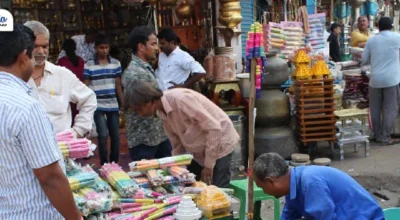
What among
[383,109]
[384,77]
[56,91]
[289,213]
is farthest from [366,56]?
[56,91]

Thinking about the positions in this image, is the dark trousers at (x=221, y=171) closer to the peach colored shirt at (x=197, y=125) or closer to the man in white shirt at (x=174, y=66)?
the peach colored shirt at (x=197, y=125)

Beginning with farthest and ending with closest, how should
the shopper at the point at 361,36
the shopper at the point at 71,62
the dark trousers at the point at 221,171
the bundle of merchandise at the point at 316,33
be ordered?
1. the shopper at the point at 361,36
2. the bundle of merchandise at the point at 316,33
3. the shopper at the point at 71,62
4. the dark trousers at the point at 221,171

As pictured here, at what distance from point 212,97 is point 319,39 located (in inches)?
93.6

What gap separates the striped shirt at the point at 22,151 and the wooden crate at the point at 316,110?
16.3 feet

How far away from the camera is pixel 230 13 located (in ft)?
22.1

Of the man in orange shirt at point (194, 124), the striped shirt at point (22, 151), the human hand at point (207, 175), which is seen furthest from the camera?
the human hand at point (207, 175)

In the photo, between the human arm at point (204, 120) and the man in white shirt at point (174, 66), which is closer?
the human arm at point (204, 120)

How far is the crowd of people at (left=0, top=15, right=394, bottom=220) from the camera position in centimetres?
206

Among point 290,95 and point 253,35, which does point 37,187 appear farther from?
point 290,95

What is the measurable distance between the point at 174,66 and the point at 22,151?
12.3 feet

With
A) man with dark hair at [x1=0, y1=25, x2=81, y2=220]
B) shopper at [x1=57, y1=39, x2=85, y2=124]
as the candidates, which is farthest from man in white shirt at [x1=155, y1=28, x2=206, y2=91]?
man with dark hair at [x1=0, y1=25, x2=81, y2=220]

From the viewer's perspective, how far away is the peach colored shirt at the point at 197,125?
139 inches

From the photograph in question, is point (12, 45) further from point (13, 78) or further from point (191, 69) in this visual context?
point (191, 69)

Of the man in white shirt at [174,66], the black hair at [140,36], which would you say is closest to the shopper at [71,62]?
the man in white shirt at [174,66]
